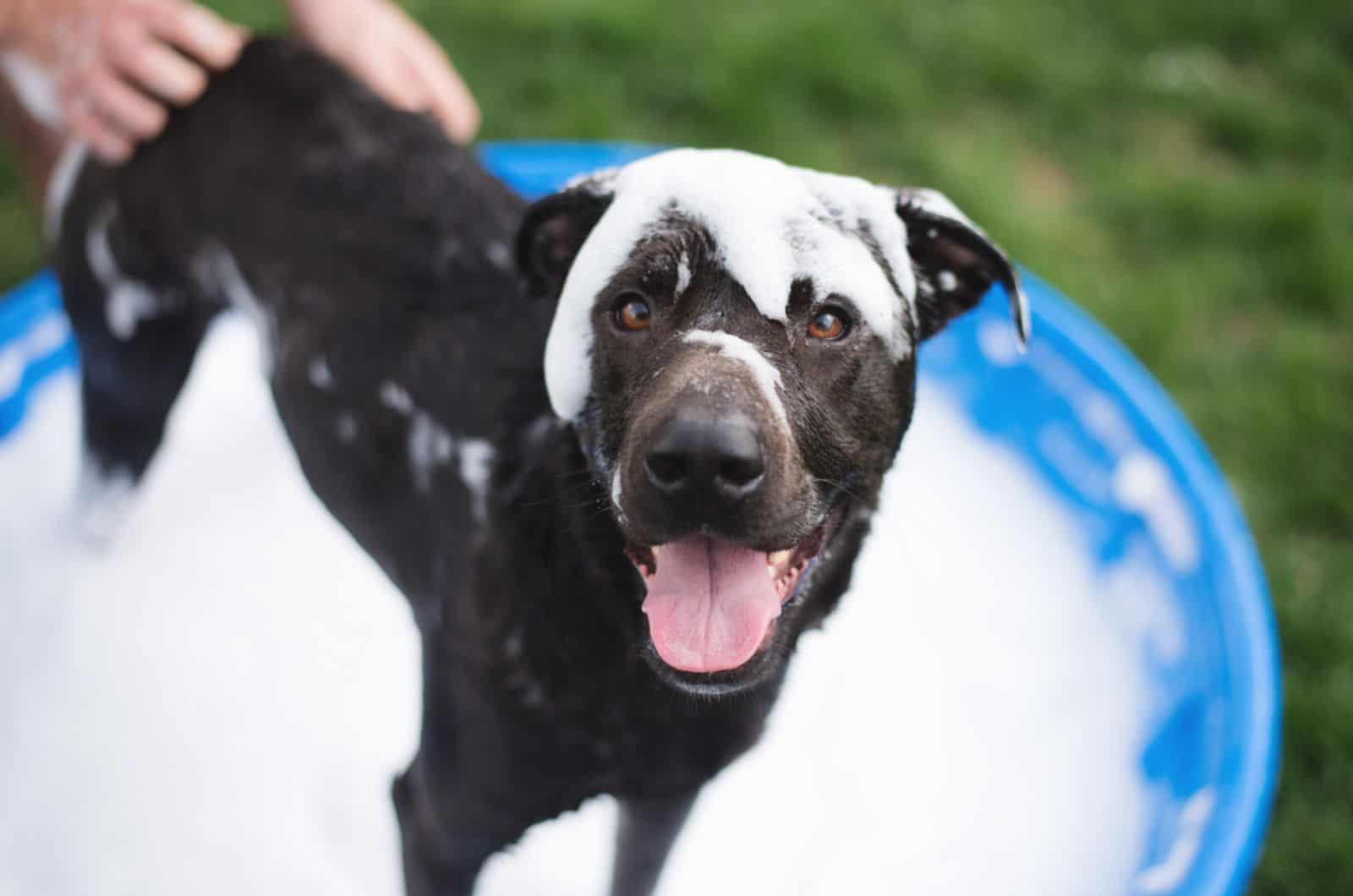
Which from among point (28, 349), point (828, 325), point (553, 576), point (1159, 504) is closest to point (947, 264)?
point (828, 325)

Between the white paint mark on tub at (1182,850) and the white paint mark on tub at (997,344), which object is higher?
the white paint mark on tub at (997,344)

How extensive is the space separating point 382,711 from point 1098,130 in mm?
3840

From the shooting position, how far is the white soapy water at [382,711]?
2723mm

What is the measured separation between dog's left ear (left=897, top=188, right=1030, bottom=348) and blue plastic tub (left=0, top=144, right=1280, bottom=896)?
131 cm

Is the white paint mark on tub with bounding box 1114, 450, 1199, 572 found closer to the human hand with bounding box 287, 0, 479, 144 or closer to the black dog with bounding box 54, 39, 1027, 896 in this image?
the black dog with bounding box 54, 39, 1027, 896

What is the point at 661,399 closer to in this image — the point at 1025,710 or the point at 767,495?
the point at 767,495

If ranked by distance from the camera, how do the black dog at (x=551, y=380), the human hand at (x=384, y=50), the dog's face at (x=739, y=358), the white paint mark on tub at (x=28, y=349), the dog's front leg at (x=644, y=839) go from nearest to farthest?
the dog's face at (x=739, y=358) < the black dog at (x=551, y=380) < the dog's front leg at (x=644, y=839) < the human hand at (x=384, y=50) < the white paint mark on tub at (x=28, y=349)

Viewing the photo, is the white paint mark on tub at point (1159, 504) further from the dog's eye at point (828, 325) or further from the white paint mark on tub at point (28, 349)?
the white paint mark on tub at point (28, 349)

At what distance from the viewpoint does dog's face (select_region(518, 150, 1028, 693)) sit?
65.4 inches

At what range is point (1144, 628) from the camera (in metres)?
3.27

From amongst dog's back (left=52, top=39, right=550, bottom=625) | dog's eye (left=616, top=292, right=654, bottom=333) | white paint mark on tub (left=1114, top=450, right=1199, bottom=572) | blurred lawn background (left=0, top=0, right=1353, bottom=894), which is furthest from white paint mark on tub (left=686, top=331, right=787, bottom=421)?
blurred lawn background (left=0, top=0, right=1353, bottom=894)

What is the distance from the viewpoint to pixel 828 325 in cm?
183

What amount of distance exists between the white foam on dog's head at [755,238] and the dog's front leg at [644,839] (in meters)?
0.86

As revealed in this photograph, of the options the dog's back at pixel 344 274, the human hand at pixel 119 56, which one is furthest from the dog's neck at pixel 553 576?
the human hand at pixel 119 56
